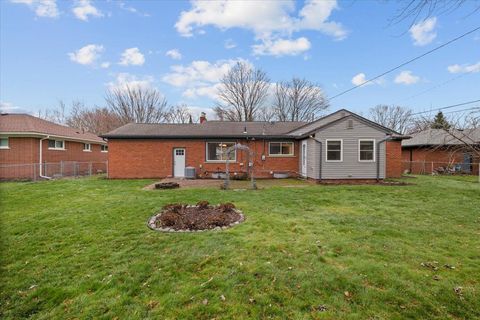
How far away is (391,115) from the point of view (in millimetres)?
40844

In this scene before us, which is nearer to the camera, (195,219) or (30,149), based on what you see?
(195,219)

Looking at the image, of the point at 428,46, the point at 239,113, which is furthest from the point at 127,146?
the point at 239,113

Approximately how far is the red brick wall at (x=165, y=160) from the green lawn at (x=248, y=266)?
28.0ft

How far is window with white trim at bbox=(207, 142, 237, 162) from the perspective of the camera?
52.1ft

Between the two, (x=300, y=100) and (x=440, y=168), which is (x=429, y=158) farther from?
(x=300, y=100)

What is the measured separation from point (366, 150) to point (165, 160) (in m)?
12.1

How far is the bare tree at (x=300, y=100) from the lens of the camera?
113ft

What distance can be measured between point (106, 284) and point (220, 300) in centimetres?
160

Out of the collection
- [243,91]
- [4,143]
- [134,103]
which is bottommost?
[4,143]

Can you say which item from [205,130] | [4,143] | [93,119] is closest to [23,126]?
[4,143]

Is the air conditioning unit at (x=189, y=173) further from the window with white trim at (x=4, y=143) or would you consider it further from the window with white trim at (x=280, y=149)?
the window with white trim at (x=4, y=143)

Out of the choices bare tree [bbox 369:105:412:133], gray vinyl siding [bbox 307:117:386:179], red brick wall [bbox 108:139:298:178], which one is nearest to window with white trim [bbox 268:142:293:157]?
red brick wall [bbox 108:139:298:178]

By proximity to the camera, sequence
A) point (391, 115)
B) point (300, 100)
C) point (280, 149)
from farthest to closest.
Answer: point (391, 115) < point (300, 100) < point (280, 149)

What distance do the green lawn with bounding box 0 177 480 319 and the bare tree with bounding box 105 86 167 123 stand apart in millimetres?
29458
